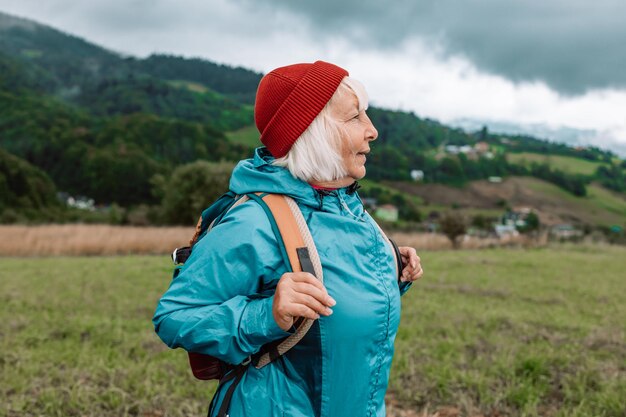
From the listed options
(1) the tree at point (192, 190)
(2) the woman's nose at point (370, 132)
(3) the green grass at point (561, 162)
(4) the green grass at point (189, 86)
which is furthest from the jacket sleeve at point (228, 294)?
(4) the green grass at point (189, 86)

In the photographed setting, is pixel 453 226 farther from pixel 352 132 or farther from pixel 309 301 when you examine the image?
pixel 309 301

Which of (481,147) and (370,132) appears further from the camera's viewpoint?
(481,147)

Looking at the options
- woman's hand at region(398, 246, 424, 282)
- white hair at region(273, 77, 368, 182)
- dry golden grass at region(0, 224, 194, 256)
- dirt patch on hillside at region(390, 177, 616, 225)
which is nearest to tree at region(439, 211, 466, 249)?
dry golden grass at region(0, 224, 194, 256)

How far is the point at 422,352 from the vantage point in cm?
514

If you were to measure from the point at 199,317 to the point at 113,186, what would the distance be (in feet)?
251

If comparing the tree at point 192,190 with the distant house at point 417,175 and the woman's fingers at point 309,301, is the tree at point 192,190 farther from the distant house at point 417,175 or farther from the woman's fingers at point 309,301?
the distant house at point 417,175

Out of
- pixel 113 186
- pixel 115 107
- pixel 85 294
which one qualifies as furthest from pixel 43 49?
pixel 85 294

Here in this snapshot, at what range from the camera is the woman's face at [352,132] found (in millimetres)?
1798

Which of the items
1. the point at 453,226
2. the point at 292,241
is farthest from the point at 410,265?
the point at 453,226

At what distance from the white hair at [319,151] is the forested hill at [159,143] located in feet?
144

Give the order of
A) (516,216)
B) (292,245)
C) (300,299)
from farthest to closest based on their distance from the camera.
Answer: (516,216) < (292,245) < (300,299)

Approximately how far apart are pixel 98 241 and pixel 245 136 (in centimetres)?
8166

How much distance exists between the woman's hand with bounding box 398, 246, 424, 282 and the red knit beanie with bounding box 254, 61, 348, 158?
65 cm

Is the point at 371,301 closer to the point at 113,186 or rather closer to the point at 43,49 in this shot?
the point at 113,186
